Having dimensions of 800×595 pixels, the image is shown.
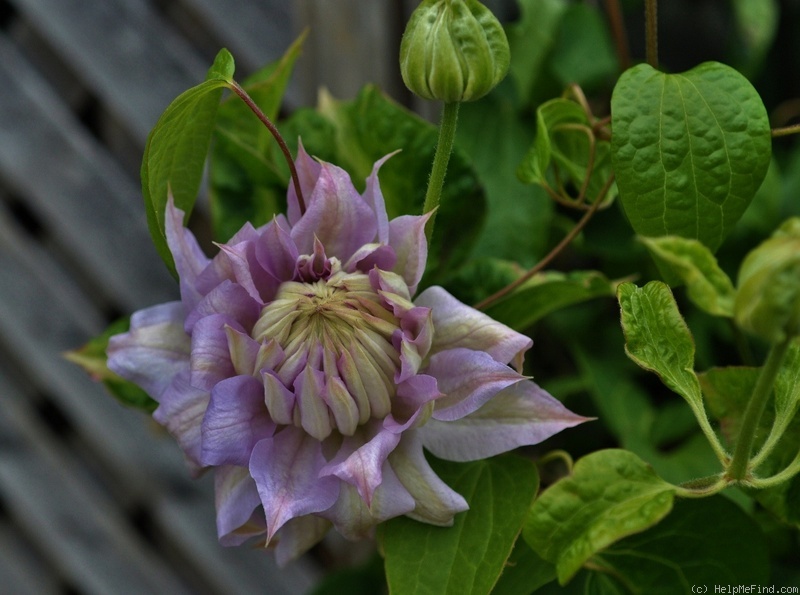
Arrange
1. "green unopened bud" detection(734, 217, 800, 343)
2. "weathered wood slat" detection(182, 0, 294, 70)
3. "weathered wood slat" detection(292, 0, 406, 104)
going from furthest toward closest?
1. "weathered wood slat" detection(182, 0, 294, 70)
2. "weathered wood slat" detection(292, 0, 406, 104)
3. "green unopened bud" detection(734, 217, 800, 343)

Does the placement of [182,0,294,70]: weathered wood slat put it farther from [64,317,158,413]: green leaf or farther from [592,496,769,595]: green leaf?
[592,496,769,595]: green leaf

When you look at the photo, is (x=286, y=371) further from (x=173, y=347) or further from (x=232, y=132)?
(x=232, y=132)

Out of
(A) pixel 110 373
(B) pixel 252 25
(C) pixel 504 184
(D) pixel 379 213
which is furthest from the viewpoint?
(B) pixel 252 25

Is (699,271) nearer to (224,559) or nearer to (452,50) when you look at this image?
(452,50)

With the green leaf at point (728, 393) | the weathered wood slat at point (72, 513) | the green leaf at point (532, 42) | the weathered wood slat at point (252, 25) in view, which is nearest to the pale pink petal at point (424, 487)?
the green leaf at point (728, 393)

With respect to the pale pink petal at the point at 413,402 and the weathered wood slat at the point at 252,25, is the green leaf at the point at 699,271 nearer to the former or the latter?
the pale pink petal at the point at 413,402

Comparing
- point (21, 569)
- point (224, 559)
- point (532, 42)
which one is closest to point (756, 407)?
point (532, 42)

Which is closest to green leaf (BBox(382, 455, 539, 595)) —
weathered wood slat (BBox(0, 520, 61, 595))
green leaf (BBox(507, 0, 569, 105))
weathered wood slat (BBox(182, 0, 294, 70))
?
green leaf (BBox(507, 0, 569, 105))
